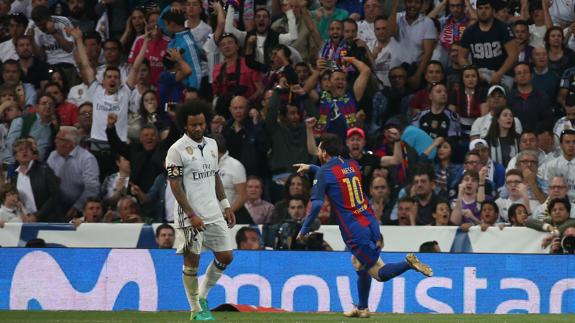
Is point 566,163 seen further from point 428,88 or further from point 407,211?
point 428,88

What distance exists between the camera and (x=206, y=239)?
1411 cm

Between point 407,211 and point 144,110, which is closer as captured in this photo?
point 407,211

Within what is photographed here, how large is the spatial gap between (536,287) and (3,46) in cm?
1214

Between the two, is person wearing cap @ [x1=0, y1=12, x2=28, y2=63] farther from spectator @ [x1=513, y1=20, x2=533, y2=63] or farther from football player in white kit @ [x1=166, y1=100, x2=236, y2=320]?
football player in white kit @ [x1=166, y1=100, x2=236, y2=320]

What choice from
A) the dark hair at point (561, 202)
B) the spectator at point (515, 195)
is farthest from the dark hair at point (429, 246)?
the dark hair at point (561, 202)

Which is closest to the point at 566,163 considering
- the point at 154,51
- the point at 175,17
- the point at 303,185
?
the point at 303,185

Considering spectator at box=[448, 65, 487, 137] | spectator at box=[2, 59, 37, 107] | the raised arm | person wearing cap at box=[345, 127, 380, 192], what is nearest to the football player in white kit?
person wearing cap at box=[345, 127, 380, 192]

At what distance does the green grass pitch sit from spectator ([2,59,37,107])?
722 cm

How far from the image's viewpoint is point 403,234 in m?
17.9

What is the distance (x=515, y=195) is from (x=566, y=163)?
0.91m

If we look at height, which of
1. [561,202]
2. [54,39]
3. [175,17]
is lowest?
[561,202]

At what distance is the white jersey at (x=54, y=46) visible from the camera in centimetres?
2377

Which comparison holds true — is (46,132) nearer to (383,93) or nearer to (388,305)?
(383,93)

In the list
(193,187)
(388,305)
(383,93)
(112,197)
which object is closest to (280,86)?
(383,93)
